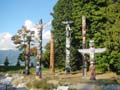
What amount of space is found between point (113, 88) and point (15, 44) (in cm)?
4340

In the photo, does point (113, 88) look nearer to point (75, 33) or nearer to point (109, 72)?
Answer: point (109, 72)

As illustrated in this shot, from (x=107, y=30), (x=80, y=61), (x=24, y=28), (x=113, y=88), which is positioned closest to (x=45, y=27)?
(x=107, y=30)

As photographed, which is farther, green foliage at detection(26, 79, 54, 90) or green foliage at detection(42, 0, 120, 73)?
green foliage at detection(42, 0, 120, 73)

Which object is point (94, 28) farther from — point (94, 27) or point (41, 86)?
point (41, 86)

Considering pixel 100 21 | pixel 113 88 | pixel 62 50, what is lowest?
pixel 113 88

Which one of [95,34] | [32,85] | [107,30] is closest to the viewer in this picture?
[32,85]

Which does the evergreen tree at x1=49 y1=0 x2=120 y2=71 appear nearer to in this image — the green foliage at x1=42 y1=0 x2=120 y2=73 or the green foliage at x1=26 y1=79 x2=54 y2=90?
the green foliage at x1=42 y1=0 x2=120 y2=73

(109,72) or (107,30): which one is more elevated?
(107,30)

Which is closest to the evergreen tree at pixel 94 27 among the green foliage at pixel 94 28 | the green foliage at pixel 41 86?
the green foliage at pixel 94 28

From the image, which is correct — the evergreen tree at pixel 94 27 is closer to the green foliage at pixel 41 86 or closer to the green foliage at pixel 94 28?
the green foliage at pixel 94 28

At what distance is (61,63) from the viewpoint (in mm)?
53656

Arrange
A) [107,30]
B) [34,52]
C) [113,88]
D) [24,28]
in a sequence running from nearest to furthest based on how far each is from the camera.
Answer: [113,88] → [107,30] → [24,28] → [34,52]

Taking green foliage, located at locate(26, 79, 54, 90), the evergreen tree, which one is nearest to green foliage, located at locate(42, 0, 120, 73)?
the evergreen tree

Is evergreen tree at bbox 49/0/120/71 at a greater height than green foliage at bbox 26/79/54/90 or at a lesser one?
greater
